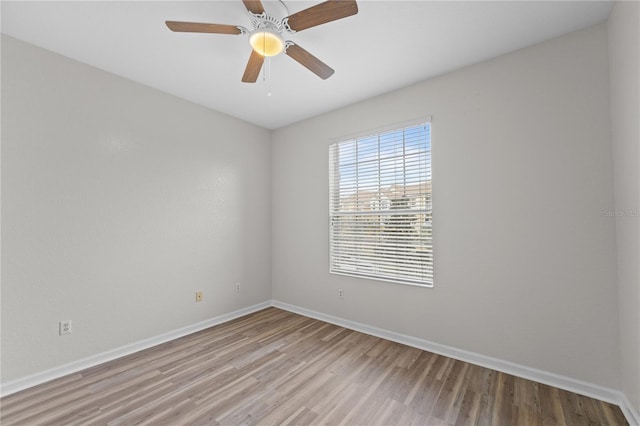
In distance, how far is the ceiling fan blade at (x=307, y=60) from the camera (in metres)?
1.89

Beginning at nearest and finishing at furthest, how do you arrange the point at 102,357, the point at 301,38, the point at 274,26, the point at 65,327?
the point at 274,26 < the point at 301,38 < the point at 65,327 < the point at 102,357

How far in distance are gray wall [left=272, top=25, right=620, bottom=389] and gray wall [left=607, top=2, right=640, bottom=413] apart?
9cm

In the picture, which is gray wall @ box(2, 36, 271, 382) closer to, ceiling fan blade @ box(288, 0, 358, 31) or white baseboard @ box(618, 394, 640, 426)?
ceiling fan blade @ box(288, 0, 358, 31)

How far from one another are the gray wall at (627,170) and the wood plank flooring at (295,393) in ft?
1.61

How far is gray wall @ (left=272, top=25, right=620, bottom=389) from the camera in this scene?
2029 millimetres

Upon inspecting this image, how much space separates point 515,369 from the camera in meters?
2.30

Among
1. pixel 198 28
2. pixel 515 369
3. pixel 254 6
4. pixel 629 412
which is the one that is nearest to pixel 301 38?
pixel 254 6

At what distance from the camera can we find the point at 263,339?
304cm

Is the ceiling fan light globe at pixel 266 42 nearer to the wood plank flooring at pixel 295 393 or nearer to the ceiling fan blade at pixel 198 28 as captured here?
the ceiling fan blade at pixel 198 28

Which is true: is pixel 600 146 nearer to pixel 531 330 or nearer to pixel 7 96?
pixel 531 330

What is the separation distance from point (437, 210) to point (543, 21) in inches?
65.8

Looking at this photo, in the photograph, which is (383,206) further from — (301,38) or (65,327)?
(65,327)

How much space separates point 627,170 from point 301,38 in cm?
249

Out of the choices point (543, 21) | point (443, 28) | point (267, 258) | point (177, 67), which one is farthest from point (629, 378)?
point (177, 67)
